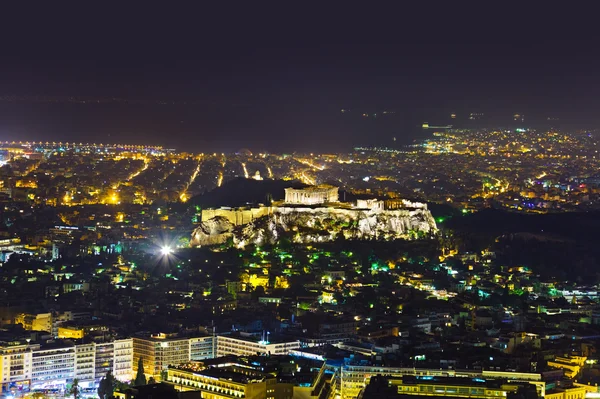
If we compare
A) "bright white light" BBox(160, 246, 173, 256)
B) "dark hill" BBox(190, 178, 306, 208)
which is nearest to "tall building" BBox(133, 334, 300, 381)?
"bright white light" BBox(160, 246, 173, 256)

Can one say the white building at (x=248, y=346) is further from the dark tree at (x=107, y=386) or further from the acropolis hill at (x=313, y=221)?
the acropolis hill at (x=313, y=221)

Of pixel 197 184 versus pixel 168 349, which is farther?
pixel 197 184

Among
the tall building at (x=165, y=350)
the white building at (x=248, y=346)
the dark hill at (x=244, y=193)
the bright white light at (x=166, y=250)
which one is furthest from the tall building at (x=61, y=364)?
the dark hill at (x=244, y=193)

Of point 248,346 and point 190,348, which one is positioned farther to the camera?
point 190,348

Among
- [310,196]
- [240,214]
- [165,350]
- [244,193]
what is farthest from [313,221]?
[165,350]

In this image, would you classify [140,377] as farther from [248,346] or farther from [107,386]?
[248,346]

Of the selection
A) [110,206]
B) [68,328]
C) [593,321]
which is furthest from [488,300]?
[110,206]

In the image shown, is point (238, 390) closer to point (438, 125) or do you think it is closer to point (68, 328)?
point (68, 328)
